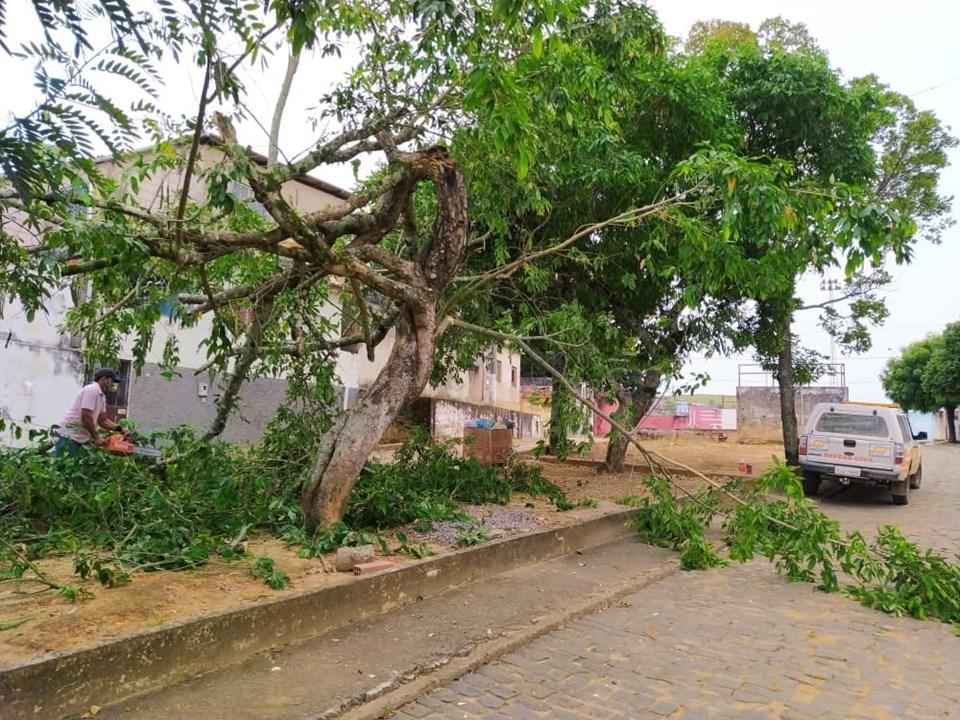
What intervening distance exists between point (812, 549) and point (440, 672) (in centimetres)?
426

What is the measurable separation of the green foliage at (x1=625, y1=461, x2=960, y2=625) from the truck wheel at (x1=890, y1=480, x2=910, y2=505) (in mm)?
6394

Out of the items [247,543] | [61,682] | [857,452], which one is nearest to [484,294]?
[247,543]

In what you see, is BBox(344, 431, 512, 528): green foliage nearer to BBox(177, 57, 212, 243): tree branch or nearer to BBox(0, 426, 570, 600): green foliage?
BBox(0, 426, 570, 600): green foliage

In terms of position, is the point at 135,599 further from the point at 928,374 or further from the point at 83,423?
the point at 928,374

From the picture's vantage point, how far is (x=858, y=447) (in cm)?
1280

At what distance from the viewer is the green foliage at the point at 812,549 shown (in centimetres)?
607

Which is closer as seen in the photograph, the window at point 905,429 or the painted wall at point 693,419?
the window at point 905,429

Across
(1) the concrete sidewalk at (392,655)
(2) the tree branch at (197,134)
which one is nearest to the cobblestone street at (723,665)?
(1) the concrete sidewalk at (392,655)

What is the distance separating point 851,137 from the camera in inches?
460

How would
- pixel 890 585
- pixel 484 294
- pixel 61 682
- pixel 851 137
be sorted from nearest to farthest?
1. pixel 61 682
2. pixel 890 585
3. pixel 484 294
4. pixel 851 137

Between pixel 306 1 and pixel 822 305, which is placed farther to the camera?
pixel 822 305

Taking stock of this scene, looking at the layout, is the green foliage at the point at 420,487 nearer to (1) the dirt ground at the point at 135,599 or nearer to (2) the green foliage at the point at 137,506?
(1) the dirt ground at the point at 135,599

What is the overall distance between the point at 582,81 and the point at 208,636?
6030 millimetres

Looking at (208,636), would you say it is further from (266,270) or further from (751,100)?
(751,100)
